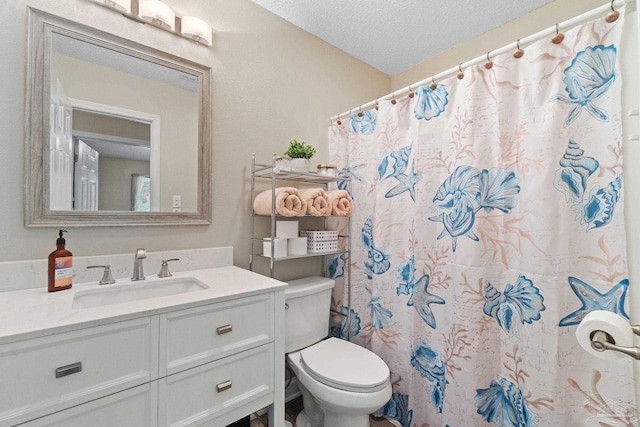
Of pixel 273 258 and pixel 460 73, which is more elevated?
pixel 460 73

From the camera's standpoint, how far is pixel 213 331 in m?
1.01

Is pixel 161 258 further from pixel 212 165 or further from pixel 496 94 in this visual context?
pixel 496 94

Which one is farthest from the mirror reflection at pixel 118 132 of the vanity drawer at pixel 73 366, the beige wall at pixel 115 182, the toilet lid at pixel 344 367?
the toilet lid at pixel 344 367

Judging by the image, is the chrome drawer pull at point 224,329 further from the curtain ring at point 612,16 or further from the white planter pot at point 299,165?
the curtain ring at point 612,16

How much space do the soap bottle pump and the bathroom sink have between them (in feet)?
0.27

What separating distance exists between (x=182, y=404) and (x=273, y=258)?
73cm

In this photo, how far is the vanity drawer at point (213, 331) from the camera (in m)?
0.92

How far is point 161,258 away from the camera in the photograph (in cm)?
134

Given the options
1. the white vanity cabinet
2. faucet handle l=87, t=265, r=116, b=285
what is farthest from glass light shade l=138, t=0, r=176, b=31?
the white vanity cabinet

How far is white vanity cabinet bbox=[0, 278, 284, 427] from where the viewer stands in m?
0.72

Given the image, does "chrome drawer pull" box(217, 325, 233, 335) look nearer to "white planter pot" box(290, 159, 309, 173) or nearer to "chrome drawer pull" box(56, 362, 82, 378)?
"chrome drawer pull" box(56, 362, 82, 378)

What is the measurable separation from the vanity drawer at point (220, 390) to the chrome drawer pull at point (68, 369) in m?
0.23

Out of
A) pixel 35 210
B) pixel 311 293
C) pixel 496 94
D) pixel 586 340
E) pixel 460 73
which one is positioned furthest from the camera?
pixel 311 293

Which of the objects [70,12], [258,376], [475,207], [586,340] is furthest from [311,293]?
[70,12]
